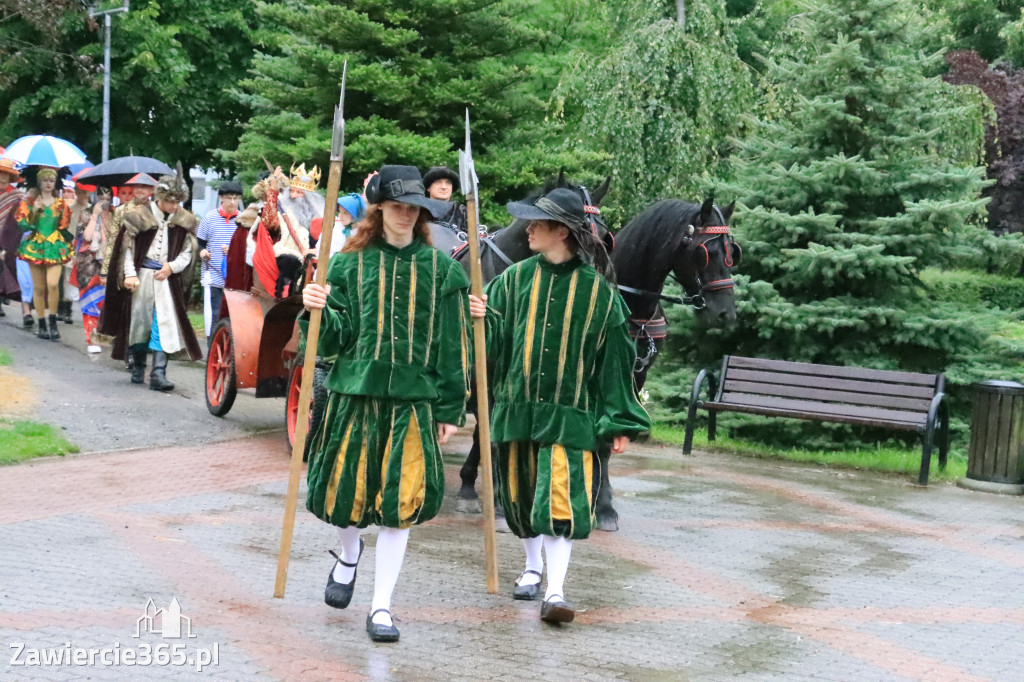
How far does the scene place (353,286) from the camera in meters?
5.86

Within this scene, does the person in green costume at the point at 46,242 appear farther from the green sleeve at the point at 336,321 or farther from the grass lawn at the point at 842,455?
→ the green sleeve at the point at 336,321

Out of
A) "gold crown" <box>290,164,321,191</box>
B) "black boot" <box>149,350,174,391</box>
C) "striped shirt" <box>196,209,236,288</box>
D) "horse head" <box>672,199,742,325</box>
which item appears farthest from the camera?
"striped shirt" <box>196,209,236,288</box>

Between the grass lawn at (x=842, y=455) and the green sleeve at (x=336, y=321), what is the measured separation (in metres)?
7.45

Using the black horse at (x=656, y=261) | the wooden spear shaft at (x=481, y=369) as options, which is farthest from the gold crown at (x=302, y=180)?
the wooden spear shaft at (x=481, y=369)

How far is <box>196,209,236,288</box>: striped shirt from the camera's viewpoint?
617 inches

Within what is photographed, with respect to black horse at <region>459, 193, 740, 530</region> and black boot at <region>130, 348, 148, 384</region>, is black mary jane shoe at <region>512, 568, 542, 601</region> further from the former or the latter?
black boot at <region>130, 348, 148, 384</region>

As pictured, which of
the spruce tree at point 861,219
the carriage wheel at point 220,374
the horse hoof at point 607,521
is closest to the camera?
the horse hoof at point 607,521

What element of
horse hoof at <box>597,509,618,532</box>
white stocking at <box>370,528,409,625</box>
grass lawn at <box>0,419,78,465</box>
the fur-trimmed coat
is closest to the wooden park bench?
horse hoof at <box>597,509,618,532</box>

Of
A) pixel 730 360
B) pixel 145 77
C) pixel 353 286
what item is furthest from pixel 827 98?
pixel 145 77

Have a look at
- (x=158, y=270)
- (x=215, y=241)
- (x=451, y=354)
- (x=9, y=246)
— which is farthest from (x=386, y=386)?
(x=9, y=246)

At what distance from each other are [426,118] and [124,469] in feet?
29.2

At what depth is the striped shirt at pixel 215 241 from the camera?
617 inches

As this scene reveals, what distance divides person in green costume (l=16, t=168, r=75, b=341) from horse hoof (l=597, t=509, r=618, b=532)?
10.5 meters

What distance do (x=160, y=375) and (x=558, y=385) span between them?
312 inches
